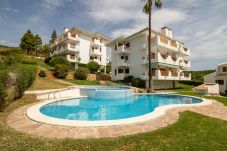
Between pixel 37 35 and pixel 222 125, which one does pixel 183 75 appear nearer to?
pixel 222 125

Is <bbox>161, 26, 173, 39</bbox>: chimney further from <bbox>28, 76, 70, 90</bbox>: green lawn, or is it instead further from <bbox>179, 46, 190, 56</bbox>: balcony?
<bbox>28, 76, 70, 90</bbox>: green lawn

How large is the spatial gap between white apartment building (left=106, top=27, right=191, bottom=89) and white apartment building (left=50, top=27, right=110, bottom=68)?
10.3 meters

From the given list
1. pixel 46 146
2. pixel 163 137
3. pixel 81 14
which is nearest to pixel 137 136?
pixel 163 137

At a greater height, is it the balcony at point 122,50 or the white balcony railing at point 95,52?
the white balcony railing at point 95,52

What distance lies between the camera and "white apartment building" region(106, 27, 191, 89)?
31.1 metres

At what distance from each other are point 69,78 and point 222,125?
1191 inches

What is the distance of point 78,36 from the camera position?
46.0 meters

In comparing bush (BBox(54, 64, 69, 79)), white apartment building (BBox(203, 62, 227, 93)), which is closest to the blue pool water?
bush (BBox(54, 64, 69, 79))

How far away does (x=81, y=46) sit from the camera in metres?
46.6

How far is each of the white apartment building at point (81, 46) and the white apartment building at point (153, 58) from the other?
404 inches

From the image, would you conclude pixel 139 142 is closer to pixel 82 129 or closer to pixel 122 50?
pixel 82 129

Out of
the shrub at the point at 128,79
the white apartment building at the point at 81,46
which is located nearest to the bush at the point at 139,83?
the shrub at the point at 128,79

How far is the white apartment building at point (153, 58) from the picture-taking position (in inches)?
1223

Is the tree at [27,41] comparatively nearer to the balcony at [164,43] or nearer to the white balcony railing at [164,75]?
the white balcony railing at [164,75]
